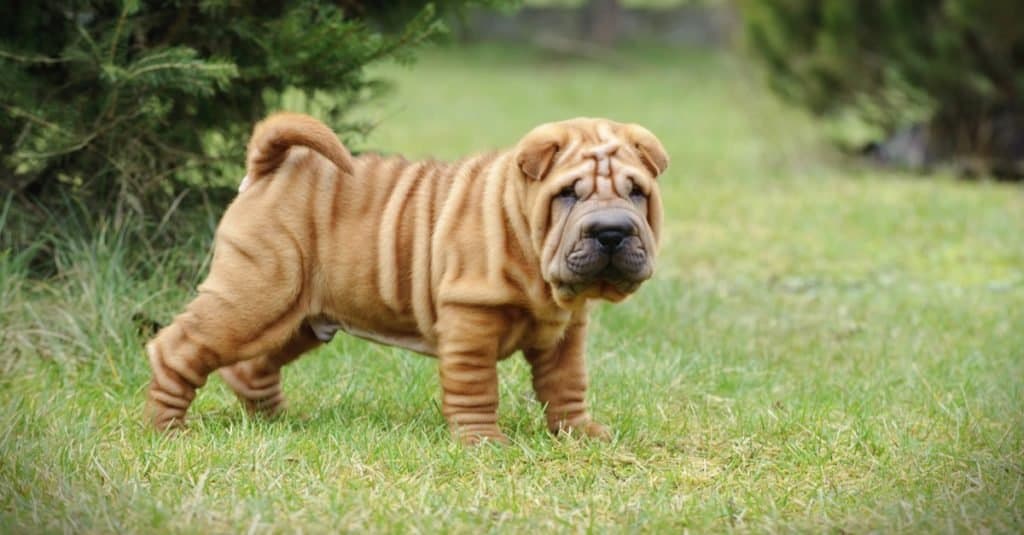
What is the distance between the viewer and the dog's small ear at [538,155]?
14.8ft

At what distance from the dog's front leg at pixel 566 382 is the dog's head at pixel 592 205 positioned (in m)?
0.47

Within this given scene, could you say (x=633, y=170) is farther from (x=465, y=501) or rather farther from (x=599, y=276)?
(x=465, y=501)

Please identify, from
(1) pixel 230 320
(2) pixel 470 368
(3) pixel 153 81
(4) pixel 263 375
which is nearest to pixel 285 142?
(1) pixel 230 320

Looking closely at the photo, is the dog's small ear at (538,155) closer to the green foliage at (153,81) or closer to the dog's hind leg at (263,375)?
the dog's hind leg at (263,375)

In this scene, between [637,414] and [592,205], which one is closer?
[592,205]

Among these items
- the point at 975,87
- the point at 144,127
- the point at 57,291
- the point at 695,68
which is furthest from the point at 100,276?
the point at 695,68

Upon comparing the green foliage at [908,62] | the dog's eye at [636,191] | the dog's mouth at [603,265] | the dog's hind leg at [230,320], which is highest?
the green foliage at [908,62]

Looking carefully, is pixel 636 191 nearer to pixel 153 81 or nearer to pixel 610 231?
pixel 610 231

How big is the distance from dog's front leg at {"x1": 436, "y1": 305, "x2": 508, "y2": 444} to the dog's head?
0.29 metres

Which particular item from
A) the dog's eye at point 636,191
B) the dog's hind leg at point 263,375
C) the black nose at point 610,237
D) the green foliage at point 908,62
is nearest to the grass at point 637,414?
→ the dog's hind leg at point 263,375

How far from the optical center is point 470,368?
4672 mm

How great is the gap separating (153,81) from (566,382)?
220 cm

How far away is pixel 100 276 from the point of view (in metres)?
6.03

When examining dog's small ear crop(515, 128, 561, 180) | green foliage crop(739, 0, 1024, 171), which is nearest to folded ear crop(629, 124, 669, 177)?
dog's small ear crop(515, 128, 561, 180)
